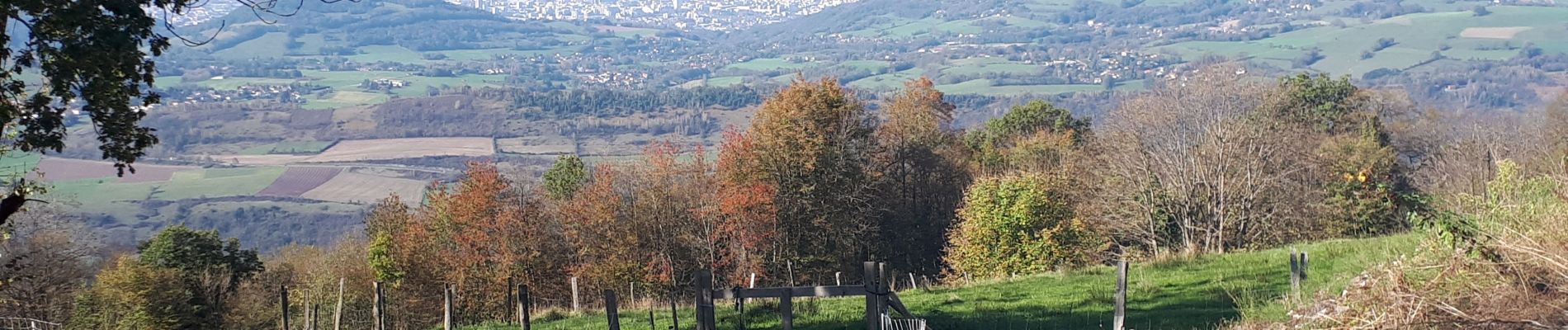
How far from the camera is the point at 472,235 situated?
4338cm

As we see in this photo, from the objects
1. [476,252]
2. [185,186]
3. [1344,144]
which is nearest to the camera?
[476,252]

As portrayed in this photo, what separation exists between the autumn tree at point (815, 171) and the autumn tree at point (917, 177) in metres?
2.22

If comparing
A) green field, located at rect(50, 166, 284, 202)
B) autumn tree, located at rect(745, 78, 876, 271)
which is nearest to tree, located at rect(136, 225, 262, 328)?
autumn tree, located at rect(745, 78, 876, 271)

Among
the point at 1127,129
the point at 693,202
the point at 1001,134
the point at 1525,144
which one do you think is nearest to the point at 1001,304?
the point at 1127,129

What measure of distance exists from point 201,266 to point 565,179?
1539cm

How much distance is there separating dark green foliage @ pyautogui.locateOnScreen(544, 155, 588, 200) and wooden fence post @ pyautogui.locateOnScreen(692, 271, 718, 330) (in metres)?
38.8

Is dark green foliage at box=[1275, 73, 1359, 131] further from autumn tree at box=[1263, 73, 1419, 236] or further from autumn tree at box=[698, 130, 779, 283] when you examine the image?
autumn tree at box=[698, 130, 779, 283]

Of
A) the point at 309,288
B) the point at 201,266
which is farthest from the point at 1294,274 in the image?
the point at 201,266

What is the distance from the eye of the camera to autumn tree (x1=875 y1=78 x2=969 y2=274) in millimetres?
47875

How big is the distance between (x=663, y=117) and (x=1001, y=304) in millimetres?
178765

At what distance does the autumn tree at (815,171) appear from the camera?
40844mm

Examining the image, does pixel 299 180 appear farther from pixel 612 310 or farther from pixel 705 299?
pixel 705 299

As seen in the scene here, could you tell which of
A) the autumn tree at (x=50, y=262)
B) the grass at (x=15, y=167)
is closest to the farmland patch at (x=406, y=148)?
the autumn tree at (x=50, y=262)

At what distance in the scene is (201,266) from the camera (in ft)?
130
